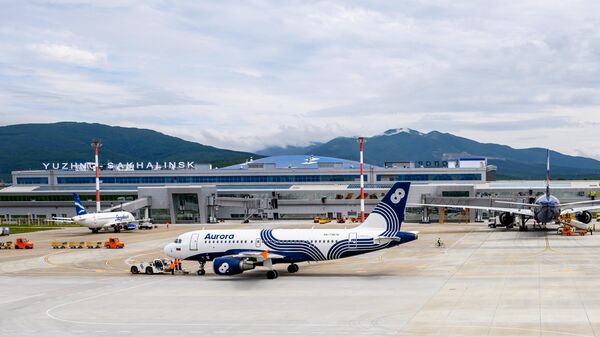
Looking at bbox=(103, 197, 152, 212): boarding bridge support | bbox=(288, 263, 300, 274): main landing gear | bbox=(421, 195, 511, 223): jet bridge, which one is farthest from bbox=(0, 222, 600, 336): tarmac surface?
bbox=(103, 197, 152, 212): boarding bridge support

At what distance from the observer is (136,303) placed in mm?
43125

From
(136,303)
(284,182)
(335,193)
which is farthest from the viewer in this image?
(284,182)

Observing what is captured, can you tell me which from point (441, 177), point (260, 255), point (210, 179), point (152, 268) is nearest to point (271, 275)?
point (260, 255)

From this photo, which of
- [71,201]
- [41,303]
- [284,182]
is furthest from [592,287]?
[284,182]

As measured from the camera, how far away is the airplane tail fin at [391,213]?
52812 mm

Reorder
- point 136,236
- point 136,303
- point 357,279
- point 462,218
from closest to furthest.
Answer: point 136,303 → point 357,279 → point 136,236 → point 462,218

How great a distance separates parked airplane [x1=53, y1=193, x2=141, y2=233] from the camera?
105875mm

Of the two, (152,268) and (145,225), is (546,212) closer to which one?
(152,268)

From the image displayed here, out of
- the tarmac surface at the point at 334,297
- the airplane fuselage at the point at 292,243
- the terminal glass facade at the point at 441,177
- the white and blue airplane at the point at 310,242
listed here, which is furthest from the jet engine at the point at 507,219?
the terminal glass facade at the point at 441,177

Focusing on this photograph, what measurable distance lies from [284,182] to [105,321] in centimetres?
13045

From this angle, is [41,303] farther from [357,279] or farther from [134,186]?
[134,186]

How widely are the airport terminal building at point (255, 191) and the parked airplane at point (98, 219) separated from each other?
40.2ft

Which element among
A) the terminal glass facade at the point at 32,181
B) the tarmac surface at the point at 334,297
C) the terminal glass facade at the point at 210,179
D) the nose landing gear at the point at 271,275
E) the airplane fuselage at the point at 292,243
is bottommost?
the tarmac surface at the point at 334,297

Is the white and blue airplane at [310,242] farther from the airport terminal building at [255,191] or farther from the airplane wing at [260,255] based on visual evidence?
the airport terminal building at [255,191]
